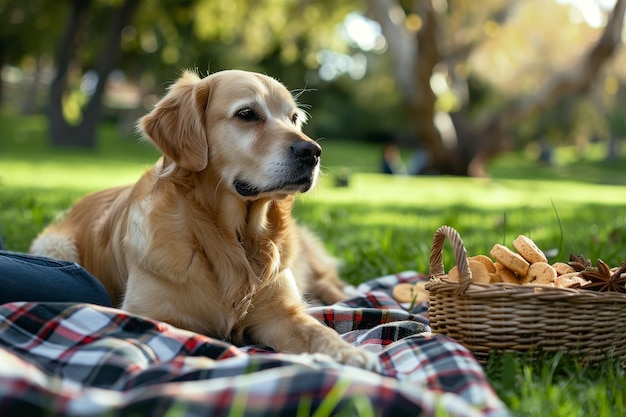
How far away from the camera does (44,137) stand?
92.9ft

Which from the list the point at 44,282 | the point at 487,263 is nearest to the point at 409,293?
the point at 487,263

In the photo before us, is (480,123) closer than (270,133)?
No

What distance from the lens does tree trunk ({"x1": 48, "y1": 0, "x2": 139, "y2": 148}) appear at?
74.1ft

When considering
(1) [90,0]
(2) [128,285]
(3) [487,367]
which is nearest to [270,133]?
(2) [128,285]

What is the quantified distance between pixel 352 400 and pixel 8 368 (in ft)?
3.14

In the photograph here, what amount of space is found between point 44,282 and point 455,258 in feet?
5.98

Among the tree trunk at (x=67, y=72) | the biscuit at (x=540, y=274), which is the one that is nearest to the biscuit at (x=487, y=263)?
the biscuit at (x=540, y=274)

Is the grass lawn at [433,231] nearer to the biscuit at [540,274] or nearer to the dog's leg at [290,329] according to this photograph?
the biscuit at [540,274]

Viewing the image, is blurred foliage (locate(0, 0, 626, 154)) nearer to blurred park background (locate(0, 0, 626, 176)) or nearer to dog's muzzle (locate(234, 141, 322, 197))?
blurred park background (locate(0, 0, 626, 176))

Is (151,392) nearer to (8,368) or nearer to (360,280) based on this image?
(8,368)

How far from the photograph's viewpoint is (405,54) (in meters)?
17.5

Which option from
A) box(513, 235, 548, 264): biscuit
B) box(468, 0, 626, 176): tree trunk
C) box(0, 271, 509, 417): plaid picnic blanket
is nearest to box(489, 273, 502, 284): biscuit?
box(513, 235, 548, 264): biscuit

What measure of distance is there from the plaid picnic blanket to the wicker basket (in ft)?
0.62

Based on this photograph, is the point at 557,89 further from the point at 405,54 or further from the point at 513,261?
the point at 513,261
